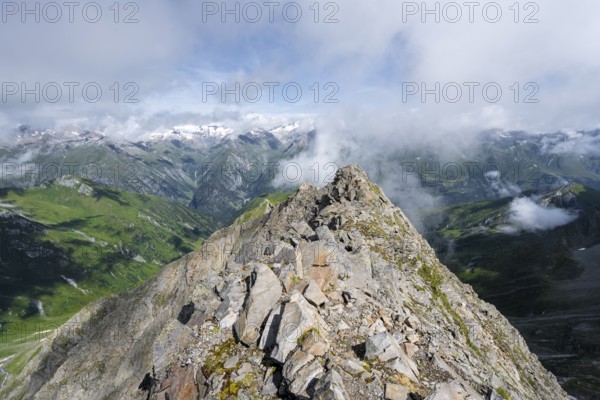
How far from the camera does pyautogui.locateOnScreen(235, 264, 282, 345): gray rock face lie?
22997 mm

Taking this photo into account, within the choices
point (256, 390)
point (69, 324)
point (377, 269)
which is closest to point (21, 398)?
point (69, 324)

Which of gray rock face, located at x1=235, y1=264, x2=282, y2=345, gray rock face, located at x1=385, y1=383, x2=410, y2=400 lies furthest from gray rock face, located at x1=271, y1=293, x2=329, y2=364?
gray rock face, located at x1=385, y1=383, x2=410, y2=400

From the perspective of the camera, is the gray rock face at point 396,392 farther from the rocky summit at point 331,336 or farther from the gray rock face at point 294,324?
the gray rock face at point 294,324

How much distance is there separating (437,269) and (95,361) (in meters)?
70.0

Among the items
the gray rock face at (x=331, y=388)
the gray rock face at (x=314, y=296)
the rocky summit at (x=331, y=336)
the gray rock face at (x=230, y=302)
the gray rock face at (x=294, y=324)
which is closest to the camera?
the gray rock face at (x=331, y=388)

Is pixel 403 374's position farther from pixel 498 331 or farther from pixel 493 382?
pixel 498 331

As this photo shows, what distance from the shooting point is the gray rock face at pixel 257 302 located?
2300 cm

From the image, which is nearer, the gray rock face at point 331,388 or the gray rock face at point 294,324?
the gray rock face at point 331,388

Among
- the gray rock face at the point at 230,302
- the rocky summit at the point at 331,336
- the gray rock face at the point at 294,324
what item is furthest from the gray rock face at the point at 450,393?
the gray rock face at the point at 230,302

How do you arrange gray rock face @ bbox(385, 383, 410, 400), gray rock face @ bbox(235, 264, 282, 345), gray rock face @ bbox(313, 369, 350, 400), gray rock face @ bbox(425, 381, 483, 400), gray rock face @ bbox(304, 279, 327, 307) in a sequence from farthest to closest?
1. gray rock face @ bbox(304, 279, 327, 307)
2. gray rock face @ bbox(235, 264, 282, 345)
3. gray rock face @ bbox(385, 383, 410, 400)
4. gray rock face @ bbox(425, 381, 483, 400)
5. gray rock face @ bbox(313, 369, 350, 400)

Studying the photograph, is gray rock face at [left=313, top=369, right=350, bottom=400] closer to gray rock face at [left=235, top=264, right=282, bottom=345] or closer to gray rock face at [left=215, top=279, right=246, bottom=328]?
gray rock face at [left=235, top=264, right=282, bottom=345]

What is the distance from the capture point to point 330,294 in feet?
92.7

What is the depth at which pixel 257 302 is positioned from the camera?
24.8m

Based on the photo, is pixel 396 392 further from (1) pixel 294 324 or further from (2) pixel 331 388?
(1) pixel 294 324
